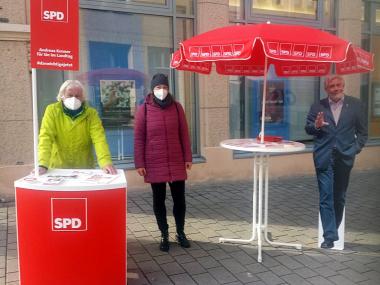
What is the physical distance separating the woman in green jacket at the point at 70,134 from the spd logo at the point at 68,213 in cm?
56

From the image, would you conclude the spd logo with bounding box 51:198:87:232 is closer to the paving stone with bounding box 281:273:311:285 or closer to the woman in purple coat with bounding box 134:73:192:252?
the woman in purple coat with bounding box 134:73:192:252

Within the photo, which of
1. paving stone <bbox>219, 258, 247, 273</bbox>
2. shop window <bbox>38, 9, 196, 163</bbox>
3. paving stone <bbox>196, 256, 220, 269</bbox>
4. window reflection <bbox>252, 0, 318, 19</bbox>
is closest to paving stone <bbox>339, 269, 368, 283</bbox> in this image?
paving stone <bbox>219, 258, 247, 273</bbox>

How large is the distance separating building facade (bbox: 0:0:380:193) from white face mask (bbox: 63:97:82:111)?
2549mm

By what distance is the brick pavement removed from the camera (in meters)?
3.92

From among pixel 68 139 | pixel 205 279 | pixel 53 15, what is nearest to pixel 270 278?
pixel 205 279

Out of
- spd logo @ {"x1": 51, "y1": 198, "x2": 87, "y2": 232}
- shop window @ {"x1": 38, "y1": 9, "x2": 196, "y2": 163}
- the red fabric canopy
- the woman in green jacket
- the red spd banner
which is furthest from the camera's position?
shop window @ {"x1": 38, "y1": 9, "x2": 196, "y2": 163}

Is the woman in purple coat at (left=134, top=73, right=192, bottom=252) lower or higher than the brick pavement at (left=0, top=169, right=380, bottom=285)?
higher

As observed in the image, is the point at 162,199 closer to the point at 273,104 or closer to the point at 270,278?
the point at 270,278

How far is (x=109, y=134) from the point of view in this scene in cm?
692

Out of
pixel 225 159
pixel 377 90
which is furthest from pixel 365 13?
pixel 225 159

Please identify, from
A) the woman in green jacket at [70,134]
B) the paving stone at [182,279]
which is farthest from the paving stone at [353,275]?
the woman in green jacket at [70,134]

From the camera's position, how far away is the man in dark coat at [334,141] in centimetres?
439

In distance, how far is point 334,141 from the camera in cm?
442

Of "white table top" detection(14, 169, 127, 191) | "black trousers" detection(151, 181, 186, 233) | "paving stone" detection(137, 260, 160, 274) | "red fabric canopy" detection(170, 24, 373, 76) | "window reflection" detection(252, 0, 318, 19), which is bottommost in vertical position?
"paving stone" detection(137, 260, 160, 274)
